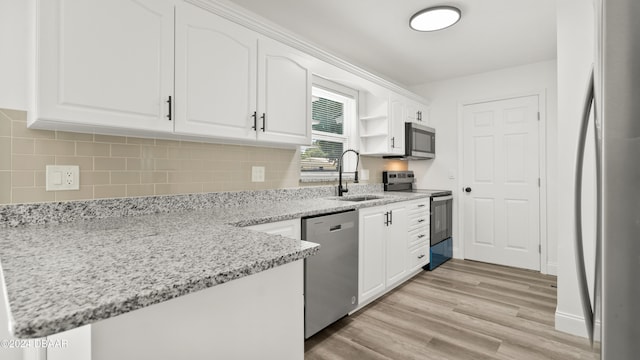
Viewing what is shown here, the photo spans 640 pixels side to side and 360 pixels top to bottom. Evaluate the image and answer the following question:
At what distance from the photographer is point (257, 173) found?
2430 mm

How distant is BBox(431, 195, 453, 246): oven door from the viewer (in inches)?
142

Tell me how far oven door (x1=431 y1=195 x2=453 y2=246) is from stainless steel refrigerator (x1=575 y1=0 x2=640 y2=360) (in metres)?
3.09

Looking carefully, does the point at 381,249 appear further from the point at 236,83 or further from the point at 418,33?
the point at 418,33

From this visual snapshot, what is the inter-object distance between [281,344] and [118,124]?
1.25 metres

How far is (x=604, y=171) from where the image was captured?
1.91 ft

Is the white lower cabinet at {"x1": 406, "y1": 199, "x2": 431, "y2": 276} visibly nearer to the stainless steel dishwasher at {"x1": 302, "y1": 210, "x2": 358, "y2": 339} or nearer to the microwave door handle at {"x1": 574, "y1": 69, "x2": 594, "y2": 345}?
the stainless steel dishwasher at {"x1": 302, "y1": 210, "x2": 358, "y2": 339}

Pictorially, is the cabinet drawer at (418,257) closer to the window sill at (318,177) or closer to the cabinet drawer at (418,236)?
the cabinet drawer at (418,236)

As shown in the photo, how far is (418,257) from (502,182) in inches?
59.2

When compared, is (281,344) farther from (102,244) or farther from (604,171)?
(604,171)

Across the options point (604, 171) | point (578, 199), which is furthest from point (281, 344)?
point (578, 199)

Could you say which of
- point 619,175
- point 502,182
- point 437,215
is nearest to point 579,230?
point 619,175

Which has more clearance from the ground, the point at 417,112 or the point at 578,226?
the point at 417,112

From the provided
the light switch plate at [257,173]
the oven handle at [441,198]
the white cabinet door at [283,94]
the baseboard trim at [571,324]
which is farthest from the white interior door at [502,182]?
the light switch plate at [257,173]

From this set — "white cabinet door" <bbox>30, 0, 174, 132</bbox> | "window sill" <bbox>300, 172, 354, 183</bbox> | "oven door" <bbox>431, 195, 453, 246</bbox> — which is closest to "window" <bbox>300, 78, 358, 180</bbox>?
"window sill" <bbox>300, 172, 354, 183</bbox>
